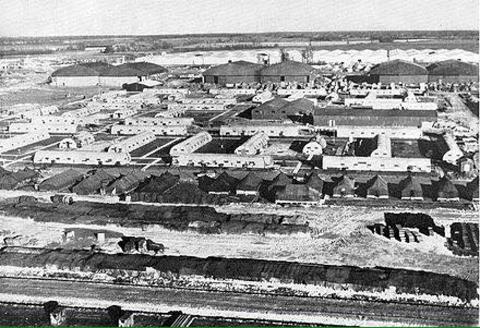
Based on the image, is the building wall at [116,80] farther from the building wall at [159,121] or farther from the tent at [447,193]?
the tent at [447,193]

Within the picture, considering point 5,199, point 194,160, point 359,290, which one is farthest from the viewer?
point 194,160

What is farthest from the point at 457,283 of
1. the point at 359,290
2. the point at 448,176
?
the point at 448,176

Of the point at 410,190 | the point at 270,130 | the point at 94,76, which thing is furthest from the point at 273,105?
the point at 94,76

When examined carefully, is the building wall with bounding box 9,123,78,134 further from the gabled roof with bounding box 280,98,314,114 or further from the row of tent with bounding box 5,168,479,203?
the gabled roof with bounding box 280,98,314,114

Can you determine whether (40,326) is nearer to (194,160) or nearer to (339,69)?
(194,160)

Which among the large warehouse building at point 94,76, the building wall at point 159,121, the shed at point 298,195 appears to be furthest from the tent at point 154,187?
the large warehouse building at point 94,76

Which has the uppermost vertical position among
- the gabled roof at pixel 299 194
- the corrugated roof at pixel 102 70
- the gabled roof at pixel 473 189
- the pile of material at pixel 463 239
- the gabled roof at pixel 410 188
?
the corrugated roof at pixel 102 70

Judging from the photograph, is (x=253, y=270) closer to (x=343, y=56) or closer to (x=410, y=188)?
(x=410, y=188)
